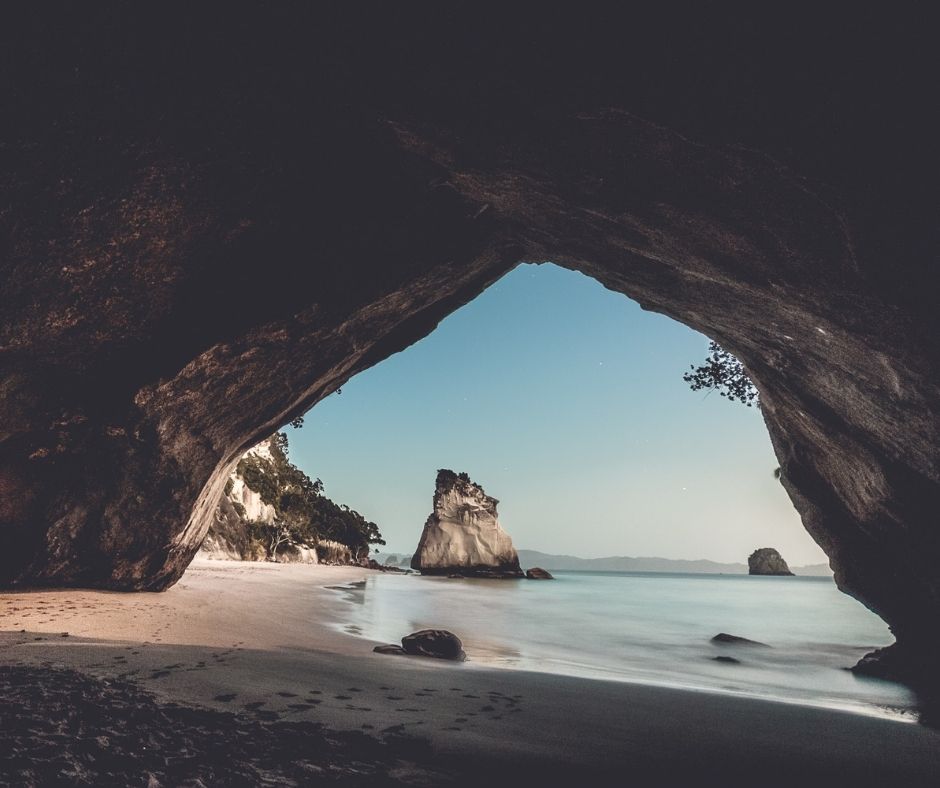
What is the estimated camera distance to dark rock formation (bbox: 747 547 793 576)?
14588 cm

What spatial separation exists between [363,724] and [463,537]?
60.9m

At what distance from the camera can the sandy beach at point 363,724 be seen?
2.59 meters

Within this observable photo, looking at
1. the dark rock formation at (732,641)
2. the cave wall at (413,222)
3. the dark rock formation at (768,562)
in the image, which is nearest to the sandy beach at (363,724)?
the cave wall at (413,222)

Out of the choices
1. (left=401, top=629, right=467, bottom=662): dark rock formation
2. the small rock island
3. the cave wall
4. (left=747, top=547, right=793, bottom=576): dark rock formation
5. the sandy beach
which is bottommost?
(left=747, top=547, right=793, bottom=576): dark rock formation

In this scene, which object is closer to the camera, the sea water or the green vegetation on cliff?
the sea water

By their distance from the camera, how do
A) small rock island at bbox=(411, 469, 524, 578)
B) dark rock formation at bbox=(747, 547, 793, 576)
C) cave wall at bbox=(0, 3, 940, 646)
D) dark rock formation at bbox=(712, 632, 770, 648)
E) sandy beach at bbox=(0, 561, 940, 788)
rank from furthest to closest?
dark rock formation at bbox=(747, 547, 793, 576) < small rock island at bbox=(411, 469, 524, 578) < dark rock formation at bbox=(712, 632, 770, 648) < cave wall at bbox=(0, 3, 940, 646) < sandy beach at bbox=(0, 561, 940, 788)

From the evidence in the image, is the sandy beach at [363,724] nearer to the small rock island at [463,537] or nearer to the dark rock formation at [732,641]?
the dark rock formation at [732,641]

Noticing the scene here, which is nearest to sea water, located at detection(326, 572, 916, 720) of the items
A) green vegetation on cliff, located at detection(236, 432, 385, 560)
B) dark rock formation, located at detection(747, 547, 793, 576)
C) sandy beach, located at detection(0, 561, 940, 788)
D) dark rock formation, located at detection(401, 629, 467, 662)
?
dark rock formation, located at detection(401, 629, 467, 662)

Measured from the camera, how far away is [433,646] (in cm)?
769

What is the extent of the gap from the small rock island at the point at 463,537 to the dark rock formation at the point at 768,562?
382 feet

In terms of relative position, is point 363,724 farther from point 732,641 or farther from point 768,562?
point 768,562

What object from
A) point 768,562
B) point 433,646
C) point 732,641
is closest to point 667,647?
point 732,641

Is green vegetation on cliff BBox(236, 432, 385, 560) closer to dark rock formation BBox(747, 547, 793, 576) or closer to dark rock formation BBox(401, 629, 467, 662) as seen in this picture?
dark rock formation BBox(401, 629, 467, 662)

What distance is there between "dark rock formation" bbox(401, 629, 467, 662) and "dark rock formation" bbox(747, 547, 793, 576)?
16726 cm
